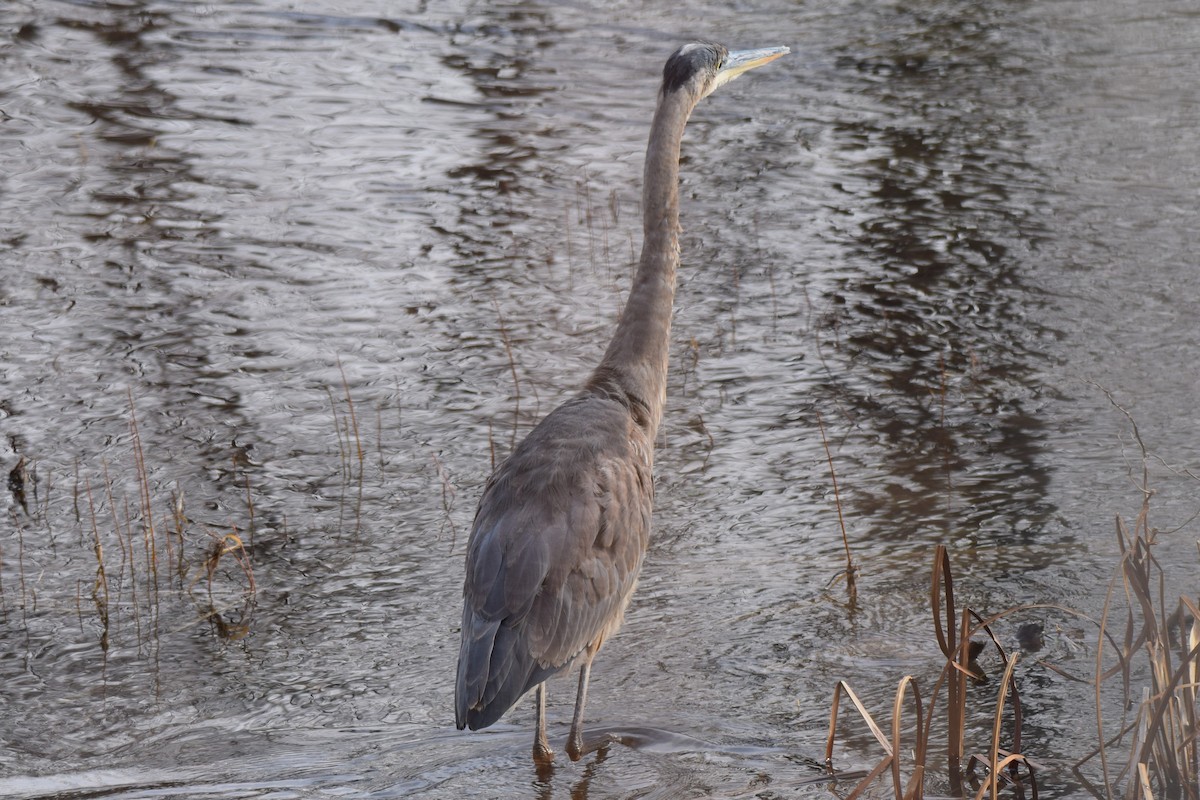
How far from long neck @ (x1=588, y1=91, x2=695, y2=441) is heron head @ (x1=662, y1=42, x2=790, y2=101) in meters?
0.10

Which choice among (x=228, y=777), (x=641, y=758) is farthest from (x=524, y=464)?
A: (x=228, y=777)

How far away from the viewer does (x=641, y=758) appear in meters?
5.25

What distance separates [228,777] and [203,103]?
1008 centimetres

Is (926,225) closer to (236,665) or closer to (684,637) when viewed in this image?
(684,637)

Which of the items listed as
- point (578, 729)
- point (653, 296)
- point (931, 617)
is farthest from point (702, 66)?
point (578, 729)

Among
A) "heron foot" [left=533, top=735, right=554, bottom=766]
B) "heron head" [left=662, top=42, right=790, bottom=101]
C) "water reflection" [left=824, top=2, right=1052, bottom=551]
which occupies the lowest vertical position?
"heron foot" [left=533, top=735, right=554, bottom=766]

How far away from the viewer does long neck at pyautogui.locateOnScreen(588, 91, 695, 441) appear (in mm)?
5891

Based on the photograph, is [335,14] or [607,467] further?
[335,14]

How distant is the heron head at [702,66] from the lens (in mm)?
6082

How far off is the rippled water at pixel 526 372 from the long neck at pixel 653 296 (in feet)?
3.45

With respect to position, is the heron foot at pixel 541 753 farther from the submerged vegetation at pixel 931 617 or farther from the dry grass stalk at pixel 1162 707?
the dry grass stalk at pixel 1162 707

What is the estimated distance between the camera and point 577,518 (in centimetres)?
523

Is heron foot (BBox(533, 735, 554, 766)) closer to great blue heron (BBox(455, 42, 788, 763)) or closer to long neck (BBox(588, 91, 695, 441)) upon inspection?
great blue heron (BBox(455, 42, 788, 763))

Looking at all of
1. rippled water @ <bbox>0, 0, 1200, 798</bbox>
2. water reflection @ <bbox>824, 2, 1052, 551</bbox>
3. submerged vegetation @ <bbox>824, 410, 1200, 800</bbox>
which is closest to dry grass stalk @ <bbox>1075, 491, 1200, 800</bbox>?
submerged vegetation @ <bbox>824, 410, 1200, 800</bbox>
